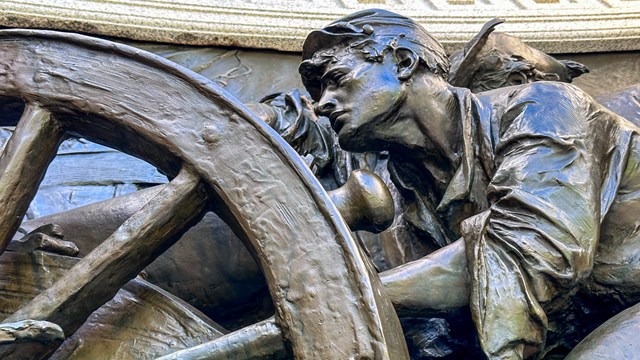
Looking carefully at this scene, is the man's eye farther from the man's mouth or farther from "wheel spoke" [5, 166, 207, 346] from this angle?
"wheel spoke" [5, 166, 207, 346]

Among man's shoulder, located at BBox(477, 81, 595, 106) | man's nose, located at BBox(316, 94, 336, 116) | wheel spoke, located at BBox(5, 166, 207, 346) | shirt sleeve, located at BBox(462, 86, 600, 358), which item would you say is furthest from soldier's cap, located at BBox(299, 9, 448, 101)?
wheel spoke, located at BBox(5, 166, 207, 346)

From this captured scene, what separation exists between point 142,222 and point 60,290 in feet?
0.60

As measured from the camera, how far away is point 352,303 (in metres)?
1.86

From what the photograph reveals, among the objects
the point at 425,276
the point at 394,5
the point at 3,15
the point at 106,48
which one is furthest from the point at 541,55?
the point at 3,15

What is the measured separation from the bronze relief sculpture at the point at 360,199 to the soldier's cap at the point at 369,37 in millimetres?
34

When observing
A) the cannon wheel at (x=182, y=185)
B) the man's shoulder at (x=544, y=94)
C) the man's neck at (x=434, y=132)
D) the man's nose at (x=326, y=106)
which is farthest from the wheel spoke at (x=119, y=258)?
the man's shoulder at (x=544, y=94)

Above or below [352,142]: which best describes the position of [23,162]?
above

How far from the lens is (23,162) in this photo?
2.07 m

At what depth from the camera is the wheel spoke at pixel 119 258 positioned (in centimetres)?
195

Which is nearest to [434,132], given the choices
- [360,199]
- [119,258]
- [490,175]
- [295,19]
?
[490,175]

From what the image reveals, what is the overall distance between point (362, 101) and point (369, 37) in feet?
0.61

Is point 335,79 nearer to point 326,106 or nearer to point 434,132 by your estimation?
point 326,106

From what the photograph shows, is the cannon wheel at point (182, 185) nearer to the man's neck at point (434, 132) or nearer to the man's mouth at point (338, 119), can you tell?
the man's mouth at point (338, 119)

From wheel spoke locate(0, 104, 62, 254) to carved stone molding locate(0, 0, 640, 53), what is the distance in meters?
1.19
